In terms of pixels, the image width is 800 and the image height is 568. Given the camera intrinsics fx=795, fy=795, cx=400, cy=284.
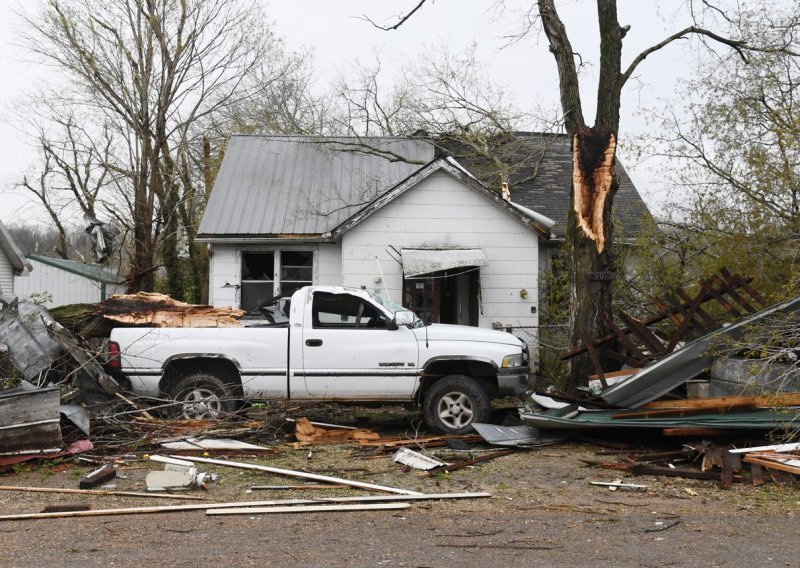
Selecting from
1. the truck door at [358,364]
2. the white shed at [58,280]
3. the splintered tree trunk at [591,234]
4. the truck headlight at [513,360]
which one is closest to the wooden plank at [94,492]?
the truck door at [358,364]

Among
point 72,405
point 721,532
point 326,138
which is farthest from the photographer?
point 326,138

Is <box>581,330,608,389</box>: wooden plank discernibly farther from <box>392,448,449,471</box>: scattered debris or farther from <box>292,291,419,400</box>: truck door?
<box>392,448,449,471</box>: scattered debris

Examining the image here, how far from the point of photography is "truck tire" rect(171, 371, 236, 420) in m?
9.79

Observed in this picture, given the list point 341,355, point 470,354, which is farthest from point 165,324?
point 470,354

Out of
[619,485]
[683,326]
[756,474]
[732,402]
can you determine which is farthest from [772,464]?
[683,326]

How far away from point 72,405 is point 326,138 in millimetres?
11267

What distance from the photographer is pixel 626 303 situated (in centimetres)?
1391

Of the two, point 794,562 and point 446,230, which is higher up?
point 446,230

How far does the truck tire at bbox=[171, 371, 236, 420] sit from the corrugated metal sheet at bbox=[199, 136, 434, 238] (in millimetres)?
6312

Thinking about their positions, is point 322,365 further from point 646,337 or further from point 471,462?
point 646,337

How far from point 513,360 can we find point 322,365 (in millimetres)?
2403

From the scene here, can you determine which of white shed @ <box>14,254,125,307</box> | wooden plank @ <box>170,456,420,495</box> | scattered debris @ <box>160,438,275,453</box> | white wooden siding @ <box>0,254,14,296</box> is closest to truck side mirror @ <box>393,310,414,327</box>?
scattered debris @ <box>160,438,275,453</box>

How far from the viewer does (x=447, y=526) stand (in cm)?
607

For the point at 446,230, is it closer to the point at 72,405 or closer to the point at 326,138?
the point at 326,138
